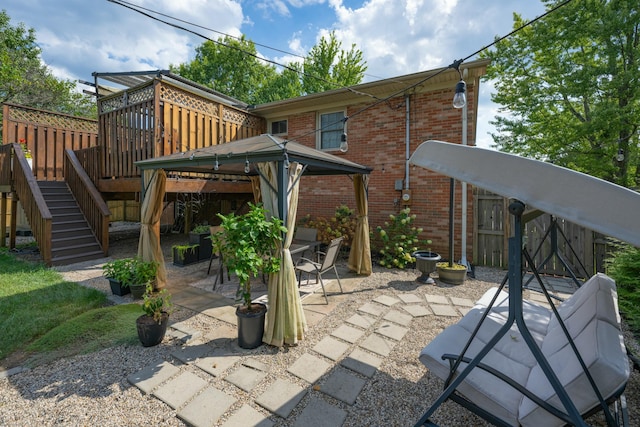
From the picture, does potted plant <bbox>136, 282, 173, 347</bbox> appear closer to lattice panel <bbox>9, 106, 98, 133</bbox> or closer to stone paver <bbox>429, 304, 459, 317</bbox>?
stone paver <bbox>429, 304, 459, 317</bbox>

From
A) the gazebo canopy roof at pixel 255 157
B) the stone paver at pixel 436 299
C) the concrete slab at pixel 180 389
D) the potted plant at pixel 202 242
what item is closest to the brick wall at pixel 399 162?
the stone paver at pixel 436 299

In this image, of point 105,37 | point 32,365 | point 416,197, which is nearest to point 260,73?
point 105,37

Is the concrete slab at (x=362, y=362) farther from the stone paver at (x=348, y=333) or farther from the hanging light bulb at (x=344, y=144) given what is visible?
the hanging light bulb at (x=344, y=144)

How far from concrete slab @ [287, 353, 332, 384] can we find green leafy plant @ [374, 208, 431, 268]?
12.6ft

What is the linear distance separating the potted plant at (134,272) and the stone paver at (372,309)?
2.97 m

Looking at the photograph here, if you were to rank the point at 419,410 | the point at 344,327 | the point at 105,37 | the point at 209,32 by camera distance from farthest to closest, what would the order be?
1. the point at 105,37
2. the point at 209,32
3. the point at 344,327
4. the point at 419,410

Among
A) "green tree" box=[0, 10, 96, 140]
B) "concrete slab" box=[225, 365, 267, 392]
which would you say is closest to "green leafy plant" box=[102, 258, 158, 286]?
"concrete slab" box=[225, 365, 267, 392]

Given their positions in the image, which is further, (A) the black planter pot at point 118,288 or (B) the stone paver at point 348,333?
(A) the black planter pot at point 118,288

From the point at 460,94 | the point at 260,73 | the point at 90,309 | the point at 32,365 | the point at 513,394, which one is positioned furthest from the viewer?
the point at 260,73

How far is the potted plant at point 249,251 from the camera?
9.47 feet

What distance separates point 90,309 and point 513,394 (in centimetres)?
522

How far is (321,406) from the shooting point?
2238 mm

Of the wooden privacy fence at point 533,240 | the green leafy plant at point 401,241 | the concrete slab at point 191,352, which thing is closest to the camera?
the concrete slab at point 191,352

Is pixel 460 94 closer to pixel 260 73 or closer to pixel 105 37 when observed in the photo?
pixel 105 37
